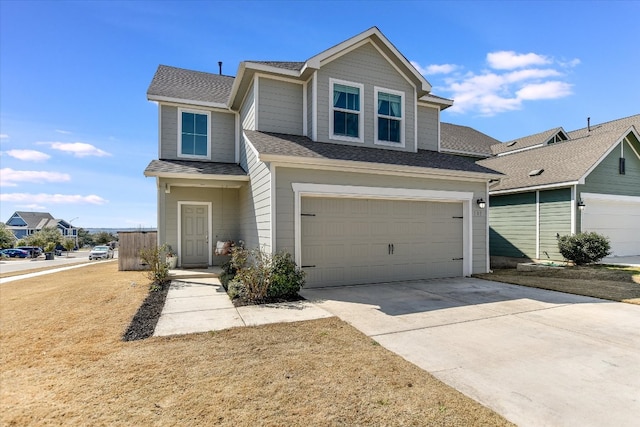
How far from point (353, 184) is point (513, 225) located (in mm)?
9872

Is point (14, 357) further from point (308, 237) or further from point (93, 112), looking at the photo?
point (93, 112)

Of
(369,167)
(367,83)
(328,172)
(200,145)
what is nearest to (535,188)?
(367,83)

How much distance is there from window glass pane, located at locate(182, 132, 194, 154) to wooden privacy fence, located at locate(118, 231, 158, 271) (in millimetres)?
3416

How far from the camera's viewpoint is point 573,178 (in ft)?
39.3

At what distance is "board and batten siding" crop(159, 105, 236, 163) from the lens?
11289 millimetres

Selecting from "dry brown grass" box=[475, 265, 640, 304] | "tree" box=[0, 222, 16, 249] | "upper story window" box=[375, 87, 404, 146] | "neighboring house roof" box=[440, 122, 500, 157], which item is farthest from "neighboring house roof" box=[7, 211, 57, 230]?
"dry brown grass" box=[475, 265, 640, 304]

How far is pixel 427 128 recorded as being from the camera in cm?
1149

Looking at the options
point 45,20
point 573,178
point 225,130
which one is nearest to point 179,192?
point 225,130

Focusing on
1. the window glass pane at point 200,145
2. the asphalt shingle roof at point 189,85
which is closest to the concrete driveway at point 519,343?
the window glass pane at point 200,145

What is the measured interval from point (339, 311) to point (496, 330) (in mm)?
2579

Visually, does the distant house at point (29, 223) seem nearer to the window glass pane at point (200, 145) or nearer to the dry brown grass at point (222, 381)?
the window glass pane at point (200, 145)

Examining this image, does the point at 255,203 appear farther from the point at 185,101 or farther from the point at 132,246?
the point at 132,246

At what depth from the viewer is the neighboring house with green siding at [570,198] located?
40.9 ft

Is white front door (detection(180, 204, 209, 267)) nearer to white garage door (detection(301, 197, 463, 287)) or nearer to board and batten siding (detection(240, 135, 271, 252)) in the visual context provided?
board and batten siding (detection(240, 135, 271, 252))
